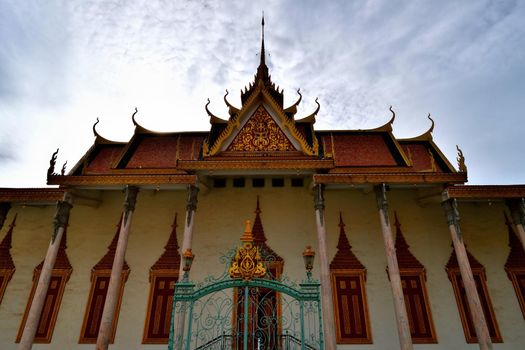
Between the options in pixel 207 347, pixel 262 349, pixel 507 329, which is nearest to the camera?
pixel 262 349

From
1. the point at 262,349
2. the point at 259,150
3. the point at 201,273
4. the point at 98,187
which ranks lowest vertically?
the point at 262,349

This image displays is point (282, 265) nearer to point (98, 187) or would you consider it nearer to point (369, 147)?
point (369, 147)

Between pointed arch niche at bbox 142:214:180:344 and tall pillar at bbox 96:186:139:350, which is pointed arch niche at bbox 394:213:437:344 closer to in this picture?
pointed arch niche at bbox 142:214:180:344

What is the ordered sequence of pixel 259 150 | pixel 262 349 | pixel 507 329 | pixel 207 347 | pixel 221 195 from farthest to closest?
1. pixel 221 195
2. pixel 259 150
3. pixel 507 329
4. pixel 207 347
5. pixel 262 349

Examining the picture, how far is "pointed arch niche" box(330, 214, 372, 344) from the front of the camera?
10109 mm

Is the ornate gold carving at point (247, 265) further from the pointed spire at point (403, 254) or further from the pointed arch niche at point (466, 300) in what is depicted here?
the pointed arch niche at point (466, 300)

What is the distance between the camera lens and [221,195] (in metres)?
12.2

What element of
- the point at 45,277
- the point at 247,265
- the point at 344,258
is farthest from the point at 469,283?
the point at 45,277

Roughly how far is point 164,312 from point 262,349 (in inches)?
155

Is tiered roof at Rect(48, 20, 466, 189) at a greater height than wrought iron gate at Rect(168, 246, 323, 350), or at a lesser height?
greater

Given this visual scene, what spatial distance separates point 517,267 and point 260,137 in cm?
930

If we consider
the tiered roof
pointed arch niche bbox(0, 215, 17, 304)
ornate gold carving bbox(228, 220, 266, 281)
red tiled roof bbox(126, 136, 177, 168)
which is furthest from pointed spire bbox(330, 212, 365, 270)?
pointed arch niche bbox(0, 215, 17, 304)

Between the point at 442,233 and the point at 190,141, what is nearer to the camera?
the point at 442,233

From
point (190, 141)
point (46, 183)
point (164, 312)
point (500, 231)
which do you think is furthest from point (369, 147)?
point (46, 183)
